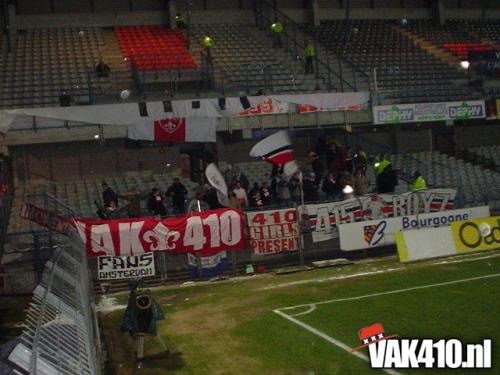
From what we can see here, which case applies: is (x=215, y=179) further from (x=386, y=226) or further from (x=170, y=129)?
(x=386, y=226)

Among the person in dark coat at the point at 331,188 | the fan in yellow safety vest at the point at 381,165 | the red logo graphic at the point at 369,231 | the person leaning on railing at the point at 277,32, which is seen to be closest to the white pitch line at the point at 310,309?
the red logo graphic at the point at 369,231

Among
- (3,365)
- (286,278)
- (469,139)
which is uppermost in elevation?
(469,139)

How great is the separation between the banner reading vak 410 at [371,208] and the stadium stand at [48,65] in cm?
1057

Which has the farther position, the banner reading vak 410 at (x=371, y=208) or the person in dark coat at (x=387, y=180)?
the person in dark coat at (x=387, y=180)

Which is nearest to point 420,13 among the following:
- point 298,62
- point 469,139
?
point 469,139

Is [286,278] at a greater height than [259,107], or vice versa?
[259,107]

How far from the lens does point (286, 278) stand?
1798cm

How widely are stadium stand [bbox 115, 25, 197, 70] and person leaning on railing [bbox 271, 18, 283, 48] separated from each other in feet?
15.7

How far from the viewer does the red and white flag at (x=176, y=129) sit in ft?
73.7

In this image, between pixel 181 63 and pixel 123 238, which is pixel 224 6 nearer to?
pixel 181 63

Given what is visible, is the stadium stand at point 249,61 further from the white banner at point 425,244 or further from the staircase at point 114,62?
A: the white banner at point 425,244

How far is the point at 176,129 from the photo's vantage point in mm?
22750

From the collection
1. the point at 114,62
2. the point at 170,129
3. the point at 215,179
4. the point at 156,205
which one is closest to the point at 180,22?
the point at 114,62

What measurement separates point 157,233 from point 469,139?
21.5 m
